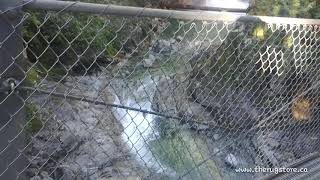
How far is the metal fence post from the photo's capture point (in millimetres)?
1405

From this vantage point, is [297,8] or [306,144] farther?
[297,8]

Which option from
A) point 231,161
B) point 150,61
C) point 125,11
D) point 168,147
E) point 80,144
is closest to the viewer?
point 125,11

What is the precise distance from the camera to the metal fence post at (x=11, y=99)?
1.41m

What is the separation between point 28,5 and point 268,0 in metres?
5.06

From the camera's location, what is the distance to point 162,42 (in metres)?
5.50

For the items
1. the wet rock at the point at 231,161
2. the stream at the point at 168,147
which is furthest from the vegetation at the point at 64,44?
the wet rock at the point at 231,161

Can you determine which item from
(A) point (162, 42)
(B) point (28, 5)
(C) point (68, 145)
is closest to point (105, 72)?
(C) point (68, 145)

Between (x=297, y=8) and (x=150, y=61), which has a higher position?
(x=297, y=8)

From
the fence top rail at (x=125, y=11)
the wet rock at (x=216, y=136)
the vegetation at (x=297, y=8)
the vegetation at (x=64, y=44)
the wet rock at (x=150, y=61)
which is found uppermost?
the vegetation at (x=297, y=8)

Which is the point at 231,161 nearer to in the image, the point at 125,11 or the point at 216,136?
the point at 216,136

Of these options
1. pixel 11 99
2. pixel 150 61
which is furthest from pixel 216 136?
pixel 11 99

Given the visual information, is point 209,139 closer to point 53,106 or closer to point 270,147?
point 270,147

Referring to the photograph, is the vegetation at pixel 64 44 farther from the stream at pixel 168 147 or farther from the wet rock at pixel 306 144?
the wet rock at pixel 306 144

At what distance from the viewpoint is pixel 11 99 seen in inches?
57.7
